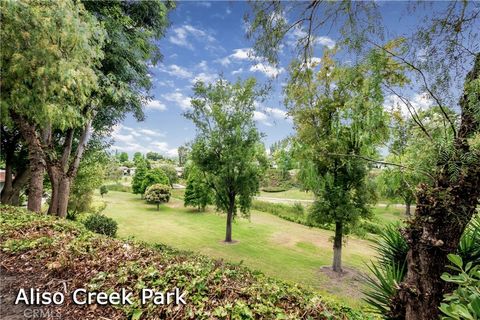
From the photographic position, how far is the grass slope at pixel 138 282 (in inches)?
89.6

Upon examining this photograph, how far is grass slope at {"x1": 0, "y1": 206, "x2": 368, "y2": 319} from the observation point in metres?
2.28

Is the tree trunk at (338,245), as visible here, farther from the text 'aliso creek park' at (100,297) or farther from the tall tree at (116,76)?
the tall tree at (116,76)

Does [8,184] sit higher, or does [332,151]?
[332,151]

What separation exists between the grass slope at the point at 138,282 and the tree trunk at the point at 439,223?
0.51 metres

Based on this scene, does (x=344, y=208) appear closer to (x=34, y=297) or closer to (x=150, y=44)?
(x=34, y=297)

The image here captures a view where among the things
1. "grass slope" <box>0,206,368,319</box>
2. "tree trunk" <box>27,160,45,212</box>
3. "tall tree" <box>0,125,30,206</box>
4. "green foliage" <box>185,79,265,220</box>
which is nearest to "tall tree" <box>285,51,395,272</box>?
"green foliage" <box>185,79,265,220</box>

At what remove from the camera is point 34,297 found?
2629 millimetres

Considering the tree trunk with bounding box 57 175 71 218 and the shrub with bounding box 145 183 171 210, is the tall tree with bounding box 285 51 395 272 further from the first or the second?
the shrub with bounding box 145 183 171 210

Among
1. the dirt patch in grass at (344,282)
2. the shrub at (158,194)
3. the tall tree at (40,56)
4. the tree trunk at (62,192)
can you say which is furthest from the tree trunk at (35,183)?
the shrub at (158,194)

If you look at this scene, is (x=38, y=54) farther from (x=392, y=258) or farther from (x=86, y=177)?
(x=86, y=177)

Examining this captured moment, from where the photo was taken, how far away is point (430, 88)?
9.05 ft

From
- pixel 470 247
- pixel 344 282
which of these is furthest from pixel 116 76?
pixel 344 282
